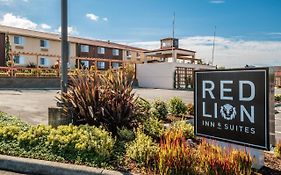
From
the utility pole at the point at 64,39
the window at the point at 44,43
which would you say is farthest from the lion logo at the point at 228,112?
the window at the point at 44,43

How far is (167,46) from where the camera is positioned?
41.2m

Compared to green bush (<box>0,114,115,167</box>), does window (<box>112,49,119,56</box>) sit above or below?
above

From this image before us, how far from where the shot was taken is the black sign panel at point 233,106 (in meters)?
4.58

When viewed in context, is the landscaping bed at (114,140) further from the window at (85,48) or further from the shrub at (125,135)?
the window at (85,48)

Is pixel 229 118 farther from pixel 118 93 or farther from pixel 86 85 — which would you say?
pixel 86 85

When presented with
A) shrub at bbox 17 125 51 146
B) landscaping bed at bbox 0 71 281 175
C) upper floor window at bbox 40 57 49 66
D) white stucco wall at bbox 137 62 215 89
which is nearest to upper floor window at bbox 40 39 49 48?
upper floor window at bbox 40 57 49 66

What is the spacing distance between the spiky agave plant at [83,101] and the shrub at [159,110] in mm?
2200

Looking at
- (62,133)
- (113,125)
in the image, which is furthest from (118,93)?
(62,133)

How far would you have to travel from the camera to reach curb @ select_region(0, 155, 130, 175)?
4.64 meters

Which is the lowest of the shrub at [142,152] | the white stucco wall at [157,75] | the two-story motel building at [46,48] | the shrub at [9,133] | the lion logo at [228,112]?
the shrub at [142,152]

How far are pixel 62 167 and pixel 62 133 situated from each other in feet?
3.10

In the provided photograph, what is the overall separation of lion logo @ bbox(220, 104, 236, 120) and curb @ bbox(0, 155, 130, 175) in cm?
203

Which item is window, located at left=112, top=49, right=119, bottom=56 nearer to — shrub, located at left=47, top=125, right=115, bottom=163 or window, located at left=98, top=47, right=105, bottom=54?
window, located at left=98, top=47, right=105, bottom=54

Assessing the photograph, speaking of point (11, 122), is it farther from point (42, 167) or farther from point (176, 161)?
point (176, 161)
